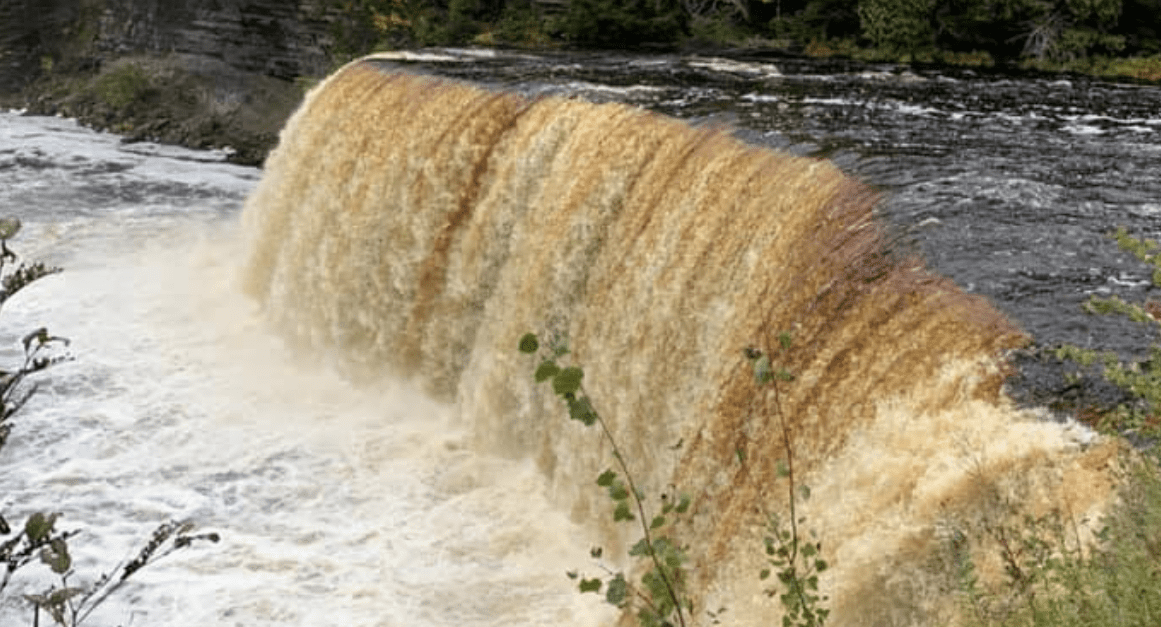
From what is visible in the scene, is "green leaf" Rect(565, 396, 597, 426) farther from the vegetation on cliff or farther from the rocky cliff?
the rocky cliff

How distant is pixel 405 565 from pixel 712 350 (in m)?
2.82

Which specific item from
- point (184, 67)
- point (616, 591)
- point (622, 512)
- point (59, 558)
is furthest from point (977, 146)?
point (184, 67)

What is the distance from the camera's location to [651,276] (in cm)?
929

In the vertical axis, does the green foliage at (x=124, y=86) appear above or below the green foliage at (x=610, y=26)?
below

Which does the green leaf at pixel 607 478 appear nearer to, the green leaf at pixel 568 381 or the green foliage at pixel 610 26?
the green leaf at pixel 568 381

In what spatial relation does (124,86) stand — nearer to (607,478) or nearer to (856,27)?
(856,27)

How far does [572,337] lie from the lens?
33.7 feet

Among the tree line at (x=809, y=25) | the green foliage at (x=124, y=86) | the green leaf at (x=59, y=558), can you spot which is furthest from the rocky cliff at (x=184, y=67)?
the green leaf at (x=59, y=558)

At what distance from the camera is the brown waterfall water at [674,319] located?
5215 millimetres

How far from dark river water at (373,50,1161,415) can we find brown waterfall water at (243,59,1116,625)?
0.33 m


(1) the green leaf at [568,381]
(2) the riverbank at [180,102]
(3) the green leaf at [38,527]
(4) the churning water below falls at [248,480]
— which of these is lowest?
(4) the churning water below falls at [248,480]

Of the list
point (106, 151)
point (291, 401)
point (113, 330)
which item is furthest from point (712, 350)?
point (106, 151)

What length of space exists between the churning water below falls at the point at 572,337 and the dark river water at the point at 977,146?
0.05m

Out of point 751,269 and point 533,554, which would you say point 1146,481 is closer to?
point 751,269
